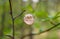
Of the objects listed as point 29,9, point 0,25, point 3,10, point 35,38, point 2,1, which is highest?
point 29,9

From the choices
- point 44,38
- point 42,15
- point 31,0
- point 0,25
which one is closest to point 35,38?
point 44,38

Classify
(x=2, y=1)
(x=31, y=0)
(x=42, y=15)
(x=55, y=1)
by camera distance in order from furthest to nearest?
(x=55, y=1), (x=31, y=0), (x=2, y=1), (x=42, y=15)

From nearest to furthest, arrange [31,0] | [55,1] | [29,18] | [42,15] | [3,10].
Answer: [29,18], [42,15], [3,10], [31,0], [55,1]

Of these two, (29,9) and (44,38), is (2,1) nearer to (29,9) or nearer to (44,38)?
(29,9)

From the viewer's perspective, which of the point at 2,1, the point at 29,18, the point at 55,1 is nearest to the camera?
the point at 29,18

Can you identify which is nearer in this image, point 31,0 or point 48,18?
point 48,18

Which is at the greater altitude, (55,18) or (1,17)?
(55,18)

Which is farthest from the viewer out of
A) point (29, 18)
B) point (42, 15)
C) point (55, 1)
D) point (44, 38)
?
point (55, 1)

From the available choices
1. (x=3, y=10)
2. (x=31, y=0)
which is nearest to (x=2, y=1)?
(x=3, y=10)

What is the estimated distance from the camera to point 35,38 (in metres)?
2.53

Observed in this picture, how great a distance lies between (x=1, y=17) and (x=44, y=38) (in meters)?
0.95

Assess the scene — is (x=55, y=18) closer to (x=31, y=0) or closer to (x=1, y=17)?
(x=1, y=17)

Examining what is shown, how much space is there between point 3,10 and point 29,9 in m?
0.99

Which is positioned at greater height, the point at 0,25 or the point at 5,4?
the point at 5,4
